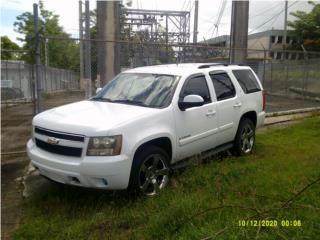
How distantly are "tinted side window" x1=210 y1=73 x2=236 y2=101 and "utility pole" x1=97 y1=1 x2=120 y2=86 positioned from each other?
3759 millimetres

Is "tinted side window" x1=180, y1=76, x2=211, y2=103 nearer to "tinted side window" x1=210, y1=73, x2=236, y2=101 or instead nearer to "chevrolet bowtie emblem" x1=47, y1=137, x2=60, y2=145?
"tinted side window" x1=210, y1=73, x2=236, y2=101

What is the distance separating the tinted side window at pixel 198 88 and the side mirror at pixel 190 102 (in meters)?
0.24

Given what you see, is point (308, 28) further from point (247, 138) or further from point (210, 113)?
point (210, 113)

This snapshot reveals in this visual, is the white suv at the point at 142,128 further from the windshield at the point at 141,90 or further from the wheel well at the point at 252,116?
the wheel well at the point at 252,116

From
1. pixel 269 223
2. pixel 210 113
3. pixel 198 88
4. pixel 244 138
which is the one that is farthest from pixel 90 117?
pixel 244 138

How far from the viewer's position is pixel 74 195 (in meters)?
5.16

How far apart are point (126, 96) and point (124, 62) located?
5.21m

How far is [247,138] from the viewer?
740 cm

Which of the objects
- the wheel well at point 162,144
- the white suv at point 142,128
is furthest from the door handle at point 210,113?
the wheel well at point 162,144

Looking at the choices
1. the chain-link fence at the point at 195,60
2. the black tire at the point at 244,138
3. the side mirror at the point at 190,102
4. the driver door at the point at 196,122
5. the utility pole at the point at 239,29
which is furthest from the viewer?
the utility pole at the point at 239,29

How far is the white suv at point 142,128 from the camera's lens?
4469mm

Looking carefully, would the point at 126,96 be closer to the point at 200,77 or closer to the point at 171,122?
the point at 171,122

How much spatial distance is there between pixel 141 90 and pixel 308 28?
3920 cm

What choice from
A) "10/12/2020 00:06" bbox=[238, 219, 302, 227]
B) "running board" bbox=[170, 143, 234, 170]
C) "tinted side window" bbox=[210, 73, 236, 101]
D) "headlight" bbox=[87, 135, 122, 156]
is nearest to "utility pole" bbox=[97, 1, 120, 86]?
"tinted side window" bbox=[210, 73, 236, 101]
